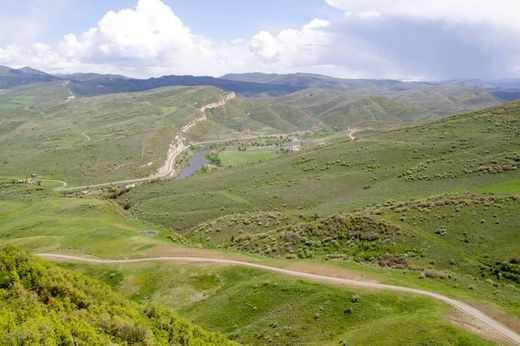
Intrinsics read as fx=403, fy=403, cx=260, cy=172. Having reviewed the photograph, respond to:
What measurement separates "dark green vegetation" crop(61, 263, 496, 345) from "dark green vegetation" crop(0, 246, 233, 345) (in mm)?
6916

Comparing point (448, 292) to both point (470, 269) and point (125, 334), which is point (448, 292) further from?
point (125, 334)

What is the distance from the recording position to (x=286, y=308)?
37812mm

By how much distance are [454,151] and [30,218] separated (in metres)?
107

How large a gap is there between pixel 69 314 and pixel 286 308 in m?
19.3

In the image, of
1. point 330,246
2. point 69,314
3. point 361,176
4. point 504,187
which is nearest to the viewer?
point 69,314

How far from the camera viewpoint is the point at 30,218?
288 feet

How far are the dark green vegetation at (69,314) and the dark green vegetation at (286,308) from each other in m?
6.92

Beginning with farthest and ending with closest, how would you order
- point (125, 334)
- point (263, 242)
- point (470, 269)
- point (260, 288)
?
1. point (263, 242)
2. point (470, 269)
3. point (260, 288)
4. point (125, 334)

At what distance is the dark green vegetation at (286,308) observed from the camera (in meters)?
31.7

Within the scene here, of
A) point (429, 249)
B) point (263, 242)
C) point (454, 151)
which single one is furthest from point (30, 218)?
point (454, 151)

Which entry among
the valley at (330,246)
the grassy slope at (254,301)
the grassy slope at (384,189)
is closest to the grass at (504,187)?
the valley at (330,246)

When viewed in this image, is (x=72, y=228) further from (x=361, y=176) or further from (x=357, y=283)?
(x=361, y=176)

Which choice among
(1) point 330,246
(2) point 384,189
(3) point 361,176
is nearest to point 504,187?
(2) point 384,189

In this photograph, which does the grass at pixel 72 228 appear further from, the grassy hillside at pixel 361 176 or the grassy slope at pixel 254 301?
the grassy hillside at pixel 361 176
